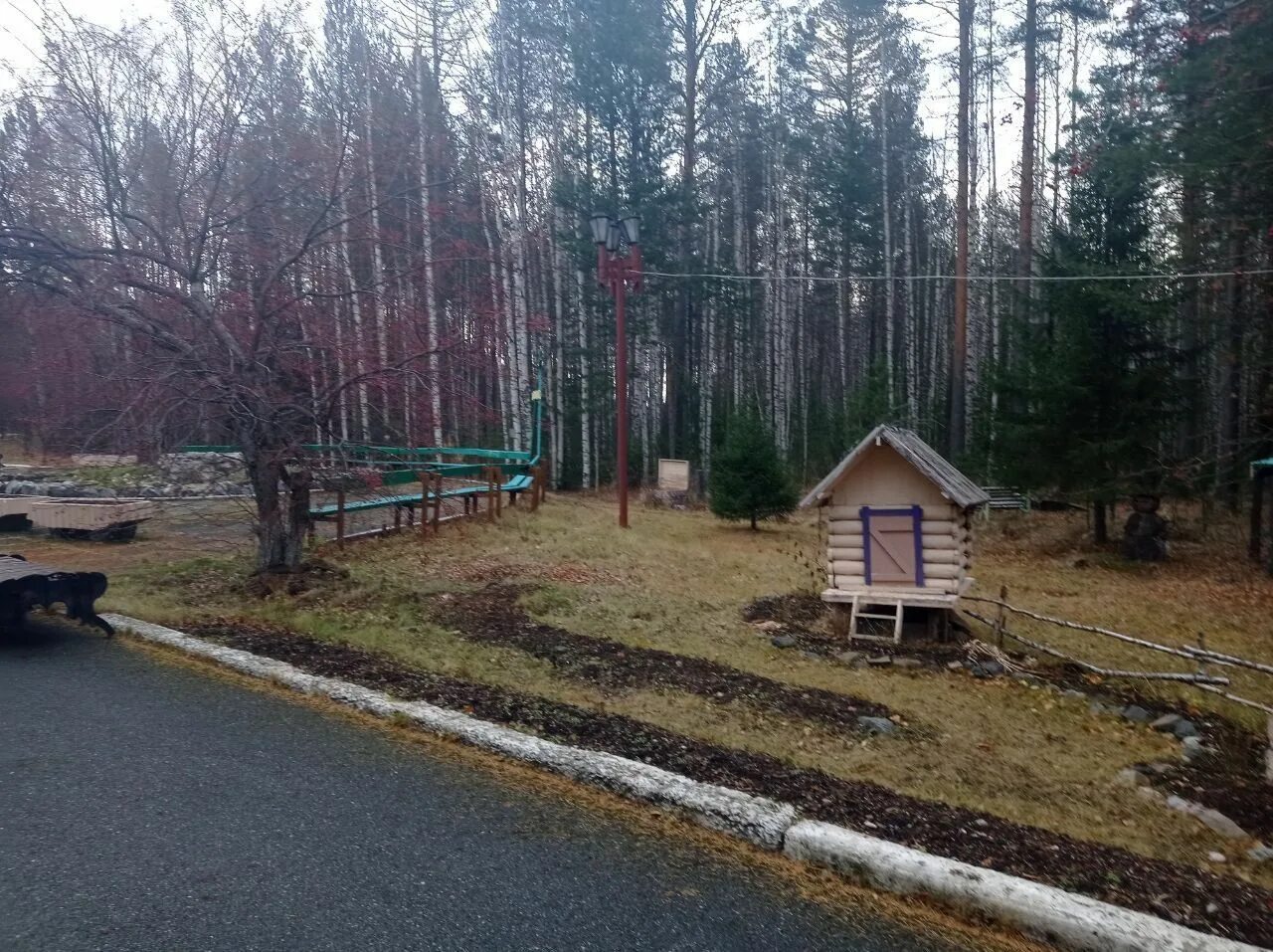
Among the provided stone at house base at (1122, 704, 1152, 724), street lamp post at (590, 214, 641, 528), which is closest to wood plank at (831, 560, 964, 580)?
stone at house base at (1122, 704, 1152, 724)

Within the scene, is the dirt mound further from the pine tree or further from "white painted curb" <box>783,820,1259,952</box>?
the pine tree

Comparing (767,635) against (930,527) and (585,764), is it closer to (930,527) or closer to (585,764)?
(930,527)

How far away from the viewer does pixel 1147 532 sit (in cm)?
1702

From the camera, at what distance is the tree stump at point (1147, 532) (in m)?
17.0

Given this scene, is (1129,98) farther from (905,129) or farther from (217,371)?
(905,129)

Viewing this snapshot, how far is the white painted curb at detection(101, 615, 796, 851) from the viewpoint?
4.33 metres

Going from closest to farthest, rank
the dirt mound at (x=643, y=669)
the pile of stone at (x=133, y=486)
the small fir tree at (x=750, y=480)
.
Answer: the dirt mound at (x=643, y=669) < the pile of stone at (x=133, y=486) < the small fir tree at (x=750, y=480)

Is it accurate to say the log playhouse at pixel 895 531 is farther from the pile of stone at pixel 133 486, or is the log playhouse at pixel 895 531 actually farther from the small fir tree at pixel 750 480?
the small fir tree at pixel 750 480

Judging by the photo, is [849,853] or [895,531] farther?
[895,531]

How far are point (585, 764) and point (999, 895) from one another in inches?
83.8

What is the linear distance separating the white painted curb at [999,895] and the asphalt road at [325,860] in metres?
0.28

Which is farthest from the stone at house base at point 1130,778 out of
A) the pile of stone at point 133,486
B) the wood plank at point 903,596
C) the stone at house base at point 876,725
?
the pile of stone at point 133,486

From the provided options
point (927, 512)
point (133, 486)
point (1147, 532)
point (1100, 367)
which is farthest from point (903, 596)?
point (133, 486)

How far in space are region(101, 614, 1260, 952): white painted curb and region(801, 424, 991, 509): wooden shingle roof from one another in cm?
548
